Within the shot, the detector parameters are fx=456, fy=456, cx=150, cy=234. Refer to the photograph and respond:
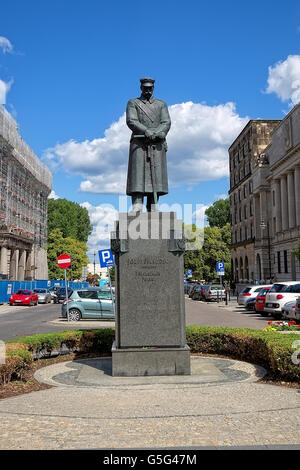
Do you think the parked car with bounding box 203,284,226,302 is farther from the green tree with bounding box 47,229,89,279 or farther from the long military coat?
the green tree with bounding box 47,229,89,279

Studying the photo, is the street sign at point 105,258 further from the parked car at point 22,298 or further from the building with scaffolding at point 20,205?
the building with scaffolding at point 20,205

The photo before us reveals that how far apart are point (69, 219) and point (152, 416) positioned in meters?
86.7

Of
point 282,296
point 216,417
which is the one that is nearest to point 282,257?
point 282,296

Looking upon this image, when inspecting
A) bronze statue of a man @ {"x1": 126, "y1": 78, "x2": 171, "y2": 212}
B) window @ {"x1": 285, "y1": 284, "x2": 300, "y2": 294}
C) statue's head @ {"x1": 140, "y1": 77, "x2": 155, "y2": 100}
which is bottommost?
window @ {"x1": 285, "y1": 284, "x2": 300, "y2": 294}

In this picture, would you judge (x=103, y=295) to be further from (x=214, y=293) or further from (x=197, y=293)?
(x=197, y=293)

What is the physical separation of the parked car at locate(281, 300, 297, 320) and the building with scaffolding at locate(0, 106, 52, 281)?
3078 centimetres

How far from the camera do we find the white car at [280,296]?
21311 mm

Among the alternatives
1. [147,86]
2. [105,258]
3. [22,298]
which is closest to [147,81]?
[147,86]

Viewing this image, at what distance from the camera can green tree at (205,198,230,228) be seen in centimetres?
10839

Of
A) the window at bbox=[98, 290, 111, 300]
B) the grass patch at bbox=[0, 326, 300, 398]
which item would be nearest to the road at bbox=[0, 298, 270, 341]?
the window at bbox=[98, 290, 111, 300]

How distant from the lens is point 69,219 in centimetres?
9044

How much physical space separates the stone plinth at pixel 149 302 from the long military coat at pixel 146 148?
93 cm

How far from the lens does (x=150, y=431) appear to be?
4824mm
